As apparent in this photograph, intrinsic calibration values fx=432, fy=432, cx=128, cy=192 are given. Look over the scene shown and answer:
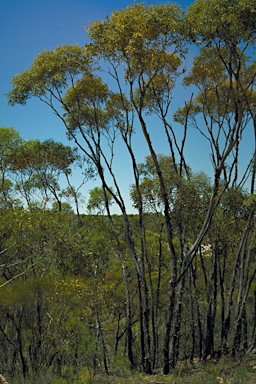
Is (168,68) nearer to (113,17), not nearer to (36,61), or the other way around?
(113,17)

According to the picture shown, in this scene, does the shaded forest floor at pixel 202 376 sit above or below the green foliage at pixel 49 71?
below

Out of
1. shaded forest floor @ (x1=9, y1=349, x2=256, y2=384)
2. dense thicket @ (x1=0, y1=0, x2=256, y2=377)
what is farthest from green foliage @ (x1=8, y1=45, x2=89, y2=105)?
shaded forest floor @ (x1=9, y1=349, x2=256, y2=384)

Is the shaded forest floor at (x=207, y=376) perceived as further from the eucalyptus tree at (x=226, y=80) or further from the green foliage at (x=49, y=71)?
the green foliage at (x=49, y=71)

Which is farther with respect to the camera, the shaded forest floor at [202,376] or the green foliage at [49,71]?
the green foliage at [49,71]

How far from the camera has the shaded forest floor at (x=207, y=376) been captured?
8.48 m

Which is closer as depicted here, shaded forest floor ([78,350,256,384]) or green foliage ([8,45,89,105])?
shaded forest floor ([78,350,256,384])

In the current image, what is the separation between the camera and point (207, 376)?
8.92 meters

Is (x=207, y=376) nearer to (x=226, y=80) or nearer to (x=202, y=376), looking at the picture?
(x=202, y=376)

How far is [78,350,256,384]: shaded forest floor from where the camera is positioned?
8.48m

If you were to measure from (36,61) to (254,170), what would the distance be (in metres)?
6.16

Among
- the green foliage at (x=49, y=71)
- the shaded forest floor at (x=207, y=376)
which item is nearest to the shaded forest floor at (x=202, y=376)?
the shaded forest floor at (x=207, y=376)

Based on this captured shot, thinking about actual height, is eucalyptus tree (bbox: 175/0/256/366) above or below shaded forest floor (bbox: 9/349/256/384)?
above

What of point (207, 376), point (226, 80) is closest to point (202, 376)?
point (207, 376)

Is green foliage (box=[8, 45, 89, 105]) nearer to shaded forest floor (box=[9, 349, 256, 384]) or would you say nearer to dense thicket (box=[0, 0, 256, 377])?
dense thicket (box=[0, 0, 256, 377])
